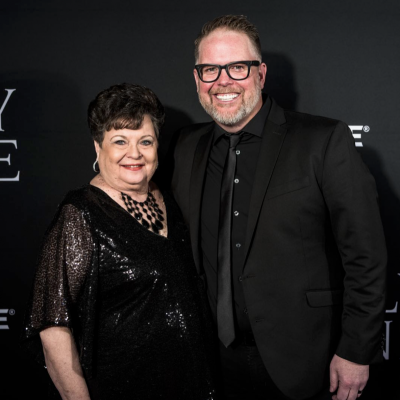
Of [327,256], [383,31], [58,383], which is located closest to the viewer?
[58,383]

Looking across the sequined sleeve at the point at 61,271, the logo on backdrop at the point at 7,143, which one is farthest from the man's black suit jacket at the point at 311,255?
the logo on backdrop at the point at 7,143

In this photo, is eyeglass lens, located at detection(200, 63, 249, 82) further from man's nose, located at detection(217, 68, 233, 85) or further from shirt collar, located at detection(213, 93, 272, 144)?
shirt collar, located at detection(213, 93, 272, 144)

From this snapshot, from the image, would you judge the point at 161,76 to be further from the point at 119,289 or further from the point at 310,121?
the point at 119,289

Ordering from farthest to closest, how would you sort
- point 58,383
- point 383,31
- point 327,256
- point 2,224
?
point 2,224 < point 383,31 < point 327,256 < point 58,383

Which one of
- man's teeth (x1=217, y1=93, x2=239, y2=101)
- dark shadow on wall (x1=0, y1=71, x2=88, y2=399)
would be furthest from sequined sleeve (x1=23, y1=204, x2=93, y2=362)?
dark shadow on wall (x1=0, y1=71, x2=88, y2=399)

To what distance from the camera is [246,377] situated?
6.40ft

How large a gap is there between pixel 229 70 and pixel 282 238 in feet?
2.12

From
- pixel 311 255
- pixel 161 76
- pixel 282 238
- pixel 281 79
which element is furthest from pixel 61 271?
pixel 281 79

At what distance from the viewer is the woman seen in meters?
1.67

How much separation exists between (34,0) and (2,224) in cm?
107

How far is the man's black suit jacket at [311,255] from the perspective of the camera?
173cm

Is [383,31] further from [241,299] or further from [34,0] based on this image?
[34,0]

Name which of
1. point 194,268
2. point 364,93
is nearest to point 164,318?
point 194,268

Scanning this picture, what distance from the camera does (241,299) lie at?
1.84m
